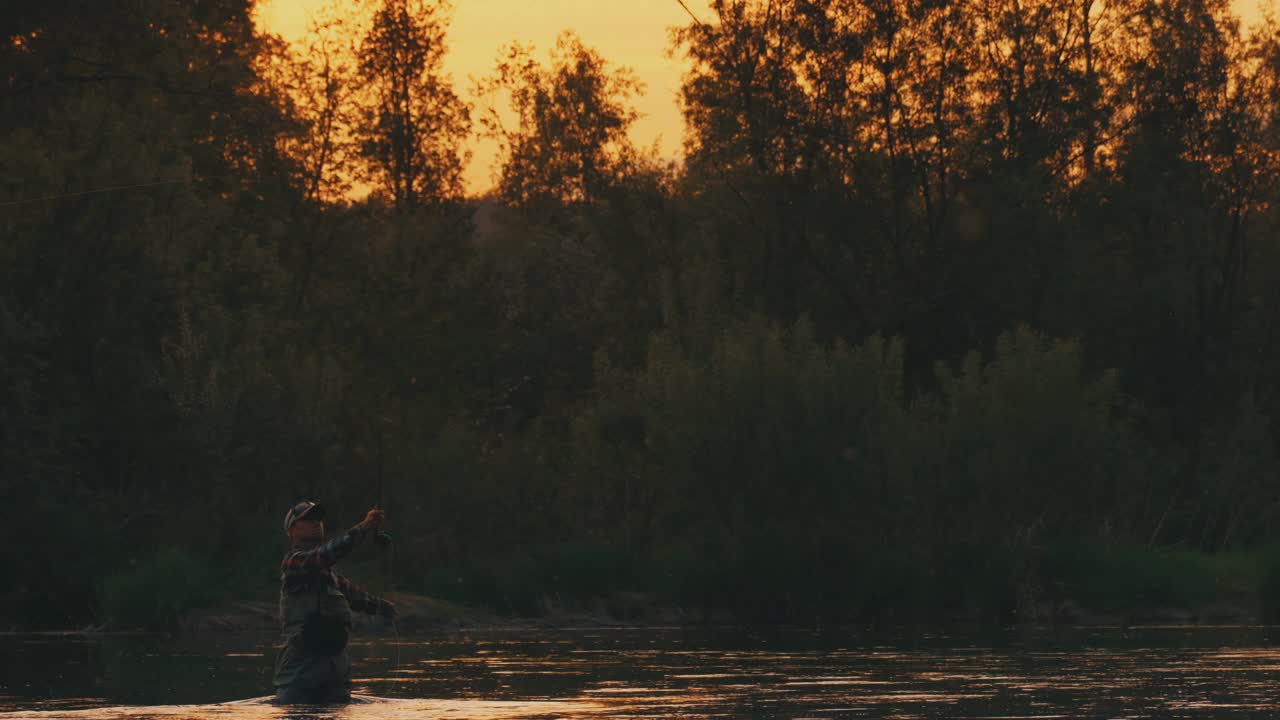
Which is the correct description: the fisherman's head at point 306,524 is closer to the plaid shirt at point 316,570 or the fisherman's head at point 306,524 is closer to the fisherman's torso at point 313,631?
the plaid shirt at point 316,570

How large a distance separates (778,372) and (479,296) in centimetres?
2476

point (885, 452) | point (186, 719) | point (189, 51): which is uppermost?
point (189, 51)

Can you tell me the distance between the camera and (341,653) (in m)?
18.0

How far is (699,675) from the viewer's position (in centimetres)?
2261

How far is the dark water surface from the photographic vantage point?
714 inches

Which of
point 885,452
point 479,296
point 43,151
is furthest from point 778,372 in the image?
point 479,296

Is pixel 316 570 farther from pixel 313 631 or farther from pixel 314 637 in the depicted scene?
pixel 314 637

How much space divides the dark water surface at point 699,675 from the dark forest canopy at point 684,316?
4049 millimetres

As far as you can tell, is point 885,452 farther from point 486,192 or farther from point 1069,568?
point 486,192

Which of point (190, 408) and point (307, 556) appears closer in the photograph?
point (307, 556)

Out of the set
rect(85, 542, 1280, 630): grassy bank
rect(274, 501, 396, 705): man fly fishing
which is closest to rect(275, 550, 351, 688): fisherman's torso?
rect(274, 501, 396, 705): man fly fishing

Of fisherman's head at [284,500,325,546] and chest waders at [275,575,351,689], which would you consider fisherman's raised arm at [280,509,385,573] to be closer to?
fisherman's head at [284,500,325,546]

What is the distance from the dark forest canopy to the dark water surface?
4.05 metres

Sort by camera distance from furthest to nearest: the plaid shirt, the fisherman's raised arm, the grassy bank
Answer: the grassy bank, the plaid shirt, the fisherman's raised arm
